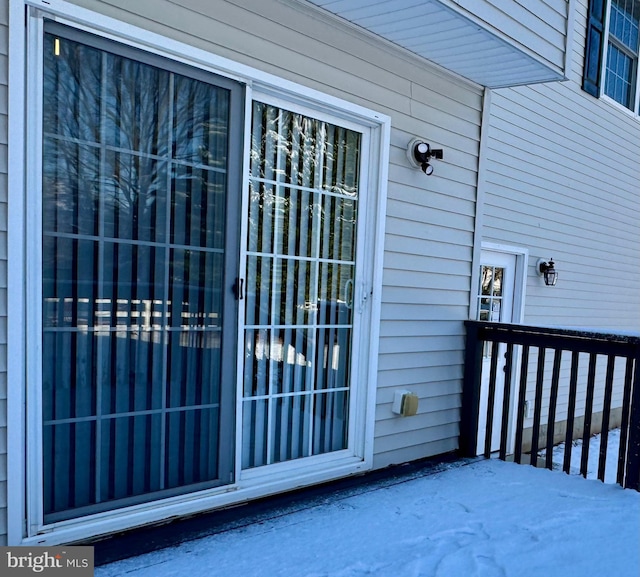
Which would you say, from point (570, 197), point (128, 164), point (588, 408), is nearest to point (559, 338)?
point (588, 408)

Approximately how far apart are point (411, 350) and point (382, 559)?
145 cm

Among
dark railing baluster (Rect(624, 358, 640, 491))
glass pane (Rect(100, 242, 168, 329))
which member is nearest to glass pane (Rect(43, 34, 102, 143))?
glass pane (Rect(100, 242, 168, 329))

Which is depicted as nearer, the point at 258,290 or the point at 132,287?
the point at 132,287

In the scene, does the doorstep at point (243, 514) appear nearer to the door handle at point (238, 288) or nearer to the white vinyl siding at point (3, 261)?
the white vinyl siding at point (3, 261)

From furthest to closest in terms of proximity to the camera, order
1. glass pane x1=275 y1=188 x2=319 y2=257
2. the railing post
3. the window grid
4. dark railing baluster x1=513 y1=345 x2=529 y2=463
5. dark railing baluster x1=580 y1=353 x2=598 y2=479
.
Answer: the window grid < the railing post < dark railing baluster x1=513 y1=345 x2=529 y2=463 < dark railing baluster x1=580 y1=353 x2=598 y2=479 < glass pane x1=275 y1=188 x2=319 y2=257

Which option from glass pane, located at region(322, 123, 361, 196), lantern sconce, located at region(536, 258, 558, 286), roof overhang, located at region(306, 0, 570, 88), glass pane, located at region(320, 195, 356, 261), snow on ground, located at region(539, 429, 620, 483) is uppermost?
roof overhang, located at region(306, 0, 570, 88)

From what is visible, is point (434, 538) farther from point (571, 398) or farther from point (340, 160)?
point (340, 160)

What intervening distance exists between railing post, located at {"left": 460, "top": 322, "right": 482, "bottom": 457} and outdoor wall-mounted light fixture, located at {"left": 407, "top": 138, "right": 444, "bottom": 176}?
3.83ft

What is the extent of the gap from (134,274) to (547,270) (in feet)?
14.4

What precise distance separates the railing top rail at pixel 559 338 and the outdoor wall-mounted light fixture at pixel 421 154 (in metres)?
1.15

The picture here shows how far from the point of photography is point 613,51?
6191 mm

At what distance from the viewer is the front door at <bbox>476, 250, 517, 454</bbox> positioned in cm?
474

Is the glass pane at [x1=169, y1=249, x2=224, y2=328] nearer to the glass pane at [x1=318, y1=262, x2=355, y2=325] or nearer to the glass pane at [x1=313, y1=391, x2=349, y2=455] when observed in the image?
the glass pane at [x1=318, y1=262, x2=355, y2=325]

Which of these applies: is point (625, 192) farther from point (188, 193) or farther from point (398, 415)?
→ point (188, 193)
